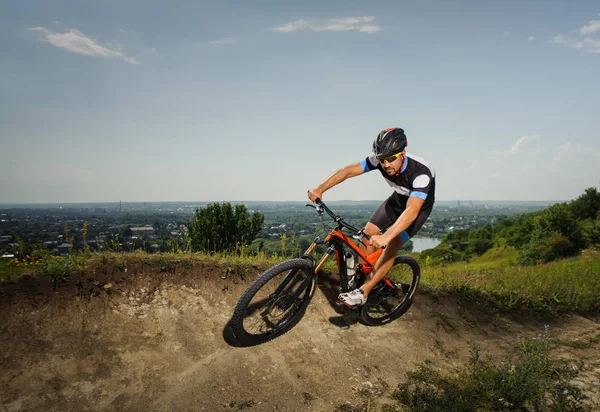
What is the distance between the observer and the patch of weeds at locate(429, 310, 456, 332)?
7.05m

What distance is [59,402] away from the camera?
12.3 feet

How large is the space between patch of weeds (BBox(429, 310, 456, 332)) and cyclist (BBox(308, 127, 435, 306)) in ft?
7.54

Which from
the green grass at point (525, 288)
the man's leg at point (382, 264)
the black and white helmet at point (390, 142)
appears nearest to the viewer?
the black and white helmet at point (390, 142)

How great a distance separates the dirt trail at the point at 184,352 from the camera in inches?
158

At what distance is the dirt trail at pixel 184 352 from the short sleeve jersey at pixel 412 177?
→ 2.86m

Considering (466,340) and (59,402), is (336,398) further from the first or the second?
(466,340)

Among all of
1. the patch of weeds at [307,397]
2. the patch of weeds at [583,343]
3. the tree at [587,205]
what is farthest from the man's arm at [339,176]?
the tree at [587,205]

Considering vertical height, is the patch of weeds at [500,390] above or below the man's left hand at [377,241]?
below

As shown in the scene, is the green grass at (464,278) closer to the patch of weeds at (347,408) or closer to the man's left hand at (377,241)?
the man's left hand at (377,241)

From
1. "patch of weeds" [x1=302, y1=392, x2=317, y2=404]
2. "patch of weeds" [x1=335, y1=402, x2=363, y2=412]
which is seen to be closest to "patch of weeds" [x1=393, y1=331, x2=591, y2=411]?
"patch of weeds" [x1=335, y1=402, x2=363, y2=412]

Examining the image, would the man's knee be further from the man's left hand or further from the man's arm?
the man's left hand

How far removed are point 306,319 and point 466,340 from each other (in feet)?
12.4

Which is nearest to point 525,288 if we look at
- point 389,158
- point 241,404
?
point 389,158

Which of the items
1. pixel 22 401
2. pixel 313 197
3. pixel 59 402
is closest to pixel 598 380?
pixel 313 197
